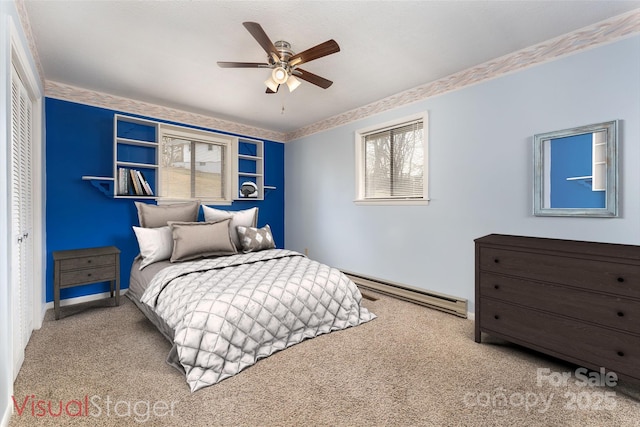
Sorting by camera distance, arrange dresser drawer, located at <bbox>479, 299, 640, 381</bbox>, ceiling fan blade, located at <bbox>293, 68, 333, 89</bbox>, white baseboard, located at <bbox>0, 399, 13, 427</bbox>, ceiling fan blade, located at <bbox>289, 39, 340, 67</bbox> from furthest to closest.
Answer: ceiling fan blade, located at <bbox>293, 68, 333, 89</bbox>
ceiling fan blade, located at <bbox>289, 39, 340, 67</bbox>
dresser drawer, located at <bbox>479, 299, 640, 381</bbox>
white baseboard, located at <bbox>0, 399, 13, 427</bbox>

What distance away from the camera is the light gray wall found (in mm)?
2010

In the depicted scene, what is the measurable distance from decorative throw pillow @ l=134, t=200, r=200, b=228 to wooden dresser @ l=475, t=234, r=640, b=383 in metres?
3.07

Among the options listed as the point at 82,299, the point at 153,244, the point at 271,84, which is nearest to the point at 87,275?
the point at 82,299

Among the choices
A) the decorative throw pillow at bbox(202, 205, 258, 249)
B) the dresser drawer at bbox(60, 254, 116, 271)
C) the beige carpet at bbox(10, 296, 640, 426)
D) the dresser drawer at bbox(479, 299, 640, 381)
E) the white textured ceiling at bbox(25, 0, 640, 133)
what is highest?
the white textured ceiling at bbox(25, 0, 640, 133)

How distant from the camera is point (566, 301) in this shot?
1.88 metres

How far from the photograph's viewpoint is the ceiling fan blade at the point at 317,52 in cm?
190

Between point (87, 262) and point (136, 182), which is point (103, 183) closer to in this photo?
point (136, 182)

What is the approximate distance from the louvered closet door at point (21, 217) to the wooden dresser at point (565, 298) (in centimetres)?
318

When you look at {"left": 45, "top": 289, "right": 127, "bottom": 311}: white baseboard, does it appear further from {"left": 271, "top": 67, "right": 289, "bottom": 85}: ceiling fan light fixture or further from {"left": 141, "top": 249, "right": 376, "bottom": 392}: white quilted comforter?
{"left": 271, "top": 67, "right": 289, "bottom": 85}: ceiling fan light fixture

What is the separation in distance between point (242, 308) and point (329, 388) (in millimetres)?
757

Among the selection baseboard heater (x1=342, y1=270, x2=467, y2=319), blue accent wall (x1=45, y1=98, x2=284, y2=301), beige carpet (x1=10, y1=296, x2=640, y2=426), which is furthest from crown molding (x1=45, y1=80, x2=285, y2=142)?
baseboard heater (x1=342, y1=270, x2=467, y2=319)

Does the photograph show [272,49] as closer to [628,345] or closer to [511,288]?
[511,288]

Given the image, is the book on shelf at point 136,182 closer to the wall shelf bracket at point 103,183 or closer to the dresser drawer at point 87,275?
the wall shelf bracket at point 103,183

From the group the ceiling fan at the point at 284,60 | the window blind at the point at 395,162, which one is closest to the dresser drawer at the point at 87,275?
the ceiling fan at the point at 284,60
